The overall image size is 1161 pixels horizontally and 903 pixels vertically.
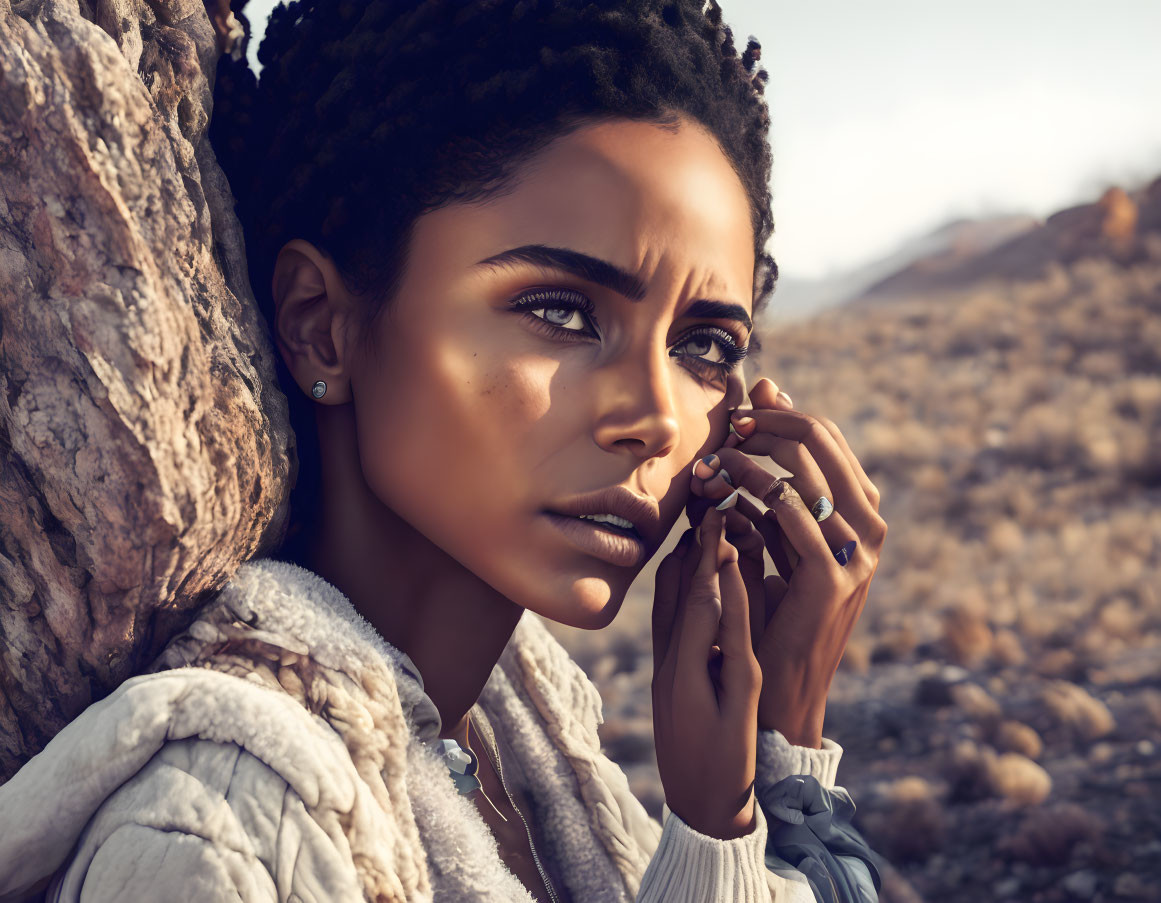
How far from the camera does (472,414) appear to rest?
1.63 meters

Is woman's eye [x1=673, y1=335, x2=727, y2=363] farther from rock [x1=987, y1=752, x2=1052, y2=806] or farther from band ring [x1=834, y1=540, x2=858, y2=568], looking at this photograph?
rock [x1=987, y1=752, x2=1052, y2=806]

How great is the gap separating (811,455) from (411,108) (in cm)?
107

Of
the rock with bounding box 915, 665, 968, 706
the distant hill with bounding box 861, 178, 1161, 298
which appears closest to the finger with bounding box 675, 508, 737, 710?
the rock with bounding box 915, 665, 968, 706

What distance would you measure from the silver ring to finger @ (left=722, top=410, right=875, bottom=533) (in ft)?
0.06

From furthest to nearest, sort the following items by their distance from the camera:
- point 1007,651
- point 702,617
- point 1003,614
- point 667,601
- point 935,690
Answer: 1. point 1003,614
2. point 1007,651
3. point 935,690
4. point 667,601
5. point 702,617

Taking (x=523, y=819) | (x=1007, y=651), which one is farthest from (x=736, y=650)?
(x=1007, y=651)

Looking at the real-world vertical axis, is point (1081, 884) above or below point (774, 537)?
above

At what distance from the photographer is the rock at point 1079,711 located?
7082mm

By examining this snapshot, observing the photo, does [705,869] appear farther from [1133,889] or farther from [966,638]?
[966,638]

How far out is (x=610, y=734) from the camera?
25.8ft

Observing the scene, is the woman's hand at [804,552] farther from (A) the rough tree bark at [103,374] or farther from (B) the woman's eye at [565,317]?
(A) the rough tree bark at [103,374]

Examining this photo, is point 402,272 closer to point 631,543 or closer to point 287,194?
point 287,194

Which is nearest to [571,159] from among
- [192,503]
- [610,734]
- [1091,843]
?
[192,503]

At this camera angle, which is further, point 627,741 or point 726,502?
point 627,741
